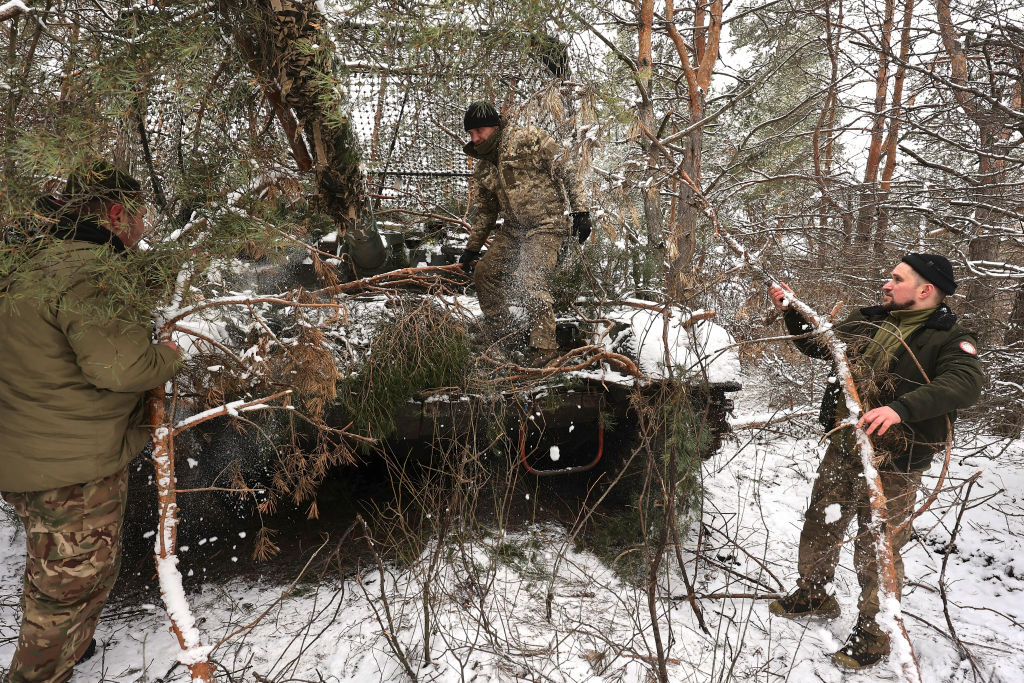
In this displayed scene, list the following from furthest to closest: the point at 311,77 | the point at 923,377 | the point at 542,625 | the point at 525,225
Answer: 1. the point at 525,225
2. the point at 542,625
3. the point at 311,77
4. the point at 923,377

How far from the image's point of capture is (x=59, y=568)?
242 cm

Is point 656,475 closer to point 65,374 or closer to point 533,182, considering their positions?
point 533,182

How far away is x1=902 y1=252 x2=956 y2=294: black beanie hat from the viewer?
9.25 feet

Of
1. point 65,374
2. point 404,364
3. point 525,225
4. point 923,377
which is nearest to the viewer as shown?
point 65,374

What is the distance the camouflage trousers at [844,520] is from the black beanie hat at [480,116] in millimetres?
2698

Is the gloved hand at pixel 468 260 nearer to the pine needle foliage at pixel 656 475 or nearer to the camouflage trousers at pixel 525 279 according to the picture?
the camouflage trousers at pixel 525 279

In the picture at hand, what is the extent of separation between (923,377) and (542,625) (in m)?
2.42

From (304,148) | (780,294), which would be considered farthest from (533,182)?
(780,294)

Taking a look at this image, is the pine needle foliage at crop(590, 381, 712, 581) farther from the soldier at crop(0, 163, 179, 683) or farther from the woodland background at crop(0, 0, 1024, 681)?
the soldier at crop(0, 163, 179, 683)

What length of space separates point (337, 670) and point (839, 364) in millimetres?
3013

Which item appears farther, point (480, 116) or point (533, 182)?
point (533, 182)

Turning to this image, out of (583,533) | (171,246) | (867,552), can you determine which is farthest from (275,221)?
(867,552)

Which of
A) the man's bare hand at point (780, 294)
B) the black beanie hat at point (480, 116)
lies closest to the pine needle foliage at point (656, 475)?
the man's bare hand at point (780, 294)

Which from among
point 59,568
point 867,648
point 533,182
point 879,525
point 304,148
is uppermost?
point 304,148
